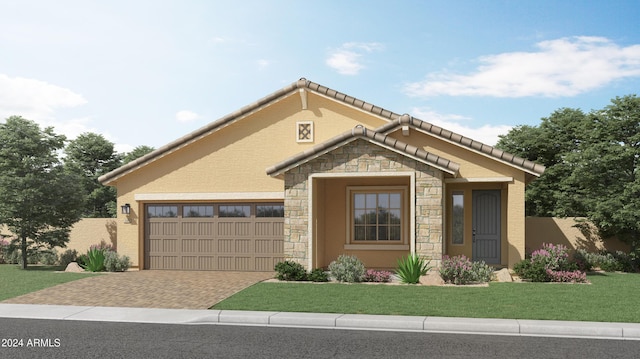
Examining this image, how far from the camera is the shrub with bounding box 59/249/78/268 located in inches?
910

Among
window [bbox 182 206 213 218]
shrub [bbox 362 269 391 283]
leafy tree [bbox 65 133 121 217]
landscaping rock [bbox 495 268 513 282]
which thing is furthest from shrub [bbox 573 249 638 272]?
leafy tree [bbox 65 133 121 217]

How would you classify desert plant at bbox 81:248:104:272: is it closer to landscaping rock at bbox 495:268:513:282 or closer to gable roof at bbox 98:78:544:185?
gable roof at bbox 98:78:544:185

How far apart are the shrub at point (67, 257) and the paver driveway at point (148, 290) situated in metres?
5.18

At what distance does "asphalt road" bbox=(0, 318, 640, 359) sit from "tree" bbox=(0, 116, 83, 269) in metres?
11.7

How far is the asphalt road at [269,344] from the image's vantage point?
8.76 metres

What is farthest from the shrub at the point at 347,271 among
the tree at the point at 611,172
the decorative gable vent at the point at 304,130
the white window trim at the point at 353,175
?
the tree at the point at 611,172

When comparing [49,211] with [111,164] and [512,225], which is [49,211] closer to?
[512,225]

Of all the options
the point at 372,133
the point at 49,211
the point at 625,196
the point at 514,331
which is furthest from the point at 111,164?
the point at 514,331

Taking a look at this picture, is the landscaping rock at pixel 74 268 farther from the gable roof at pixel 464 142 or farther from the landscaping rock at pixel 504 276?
the landscaping rock at pixel 504 276

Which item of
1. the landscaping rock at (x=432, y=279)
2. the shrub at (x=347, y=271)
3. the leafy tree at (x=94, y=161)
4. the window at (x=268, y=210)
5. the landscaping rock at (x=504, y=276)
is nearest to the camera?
the landscaping rock at (x=432, y=279)

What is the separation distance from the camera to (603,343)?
31.5ft

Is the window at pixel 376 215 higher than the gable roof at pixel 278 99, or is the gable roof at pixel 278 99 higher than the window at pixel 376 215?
the gable roof at pixel 278 99

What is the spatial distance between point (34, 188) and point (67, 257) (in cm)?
323

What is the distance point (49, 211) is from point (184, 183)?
539cm
